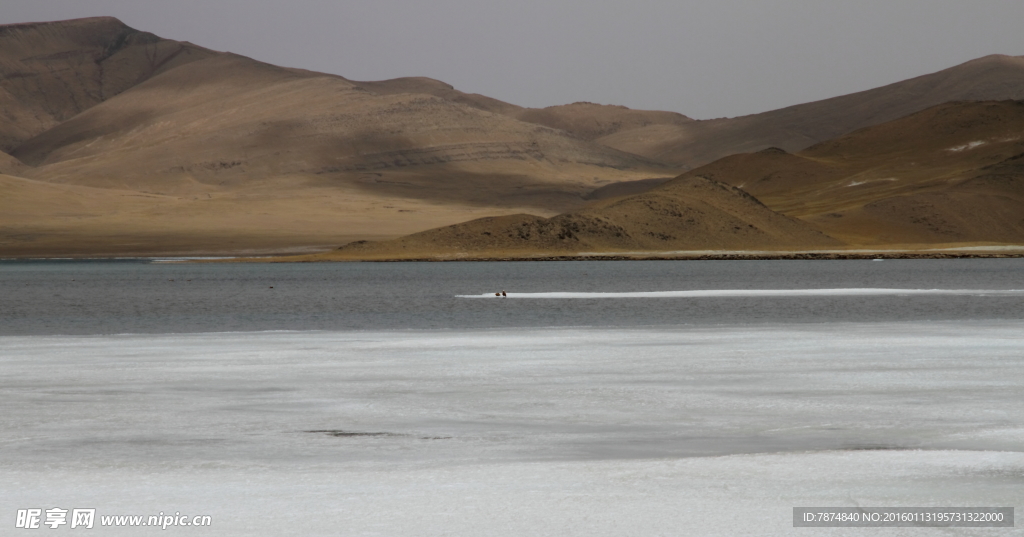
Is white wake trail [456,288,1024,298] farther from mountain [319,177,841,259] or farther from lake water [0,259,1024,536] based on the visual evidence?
mountain [319,177,841,259]

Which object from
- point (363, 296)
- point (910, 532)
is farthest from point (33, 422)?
point (363, 296)

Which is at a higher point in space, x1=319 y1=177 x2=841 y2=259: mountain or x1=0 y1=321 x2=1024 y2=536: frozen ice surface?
x1=319 y1=177 x2=841 y2=259: mountain

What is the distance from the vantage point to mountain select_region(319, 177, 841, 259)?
180625 millimetres

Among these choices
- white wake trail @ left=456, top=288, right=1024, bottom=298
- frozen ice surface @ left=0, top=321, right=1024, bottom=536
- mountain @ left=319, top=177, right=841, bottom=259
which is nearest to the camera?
frozen ice surface @ left=0, top=321, right=1024, bottom=536

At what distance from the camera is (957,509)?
12148 millimetres

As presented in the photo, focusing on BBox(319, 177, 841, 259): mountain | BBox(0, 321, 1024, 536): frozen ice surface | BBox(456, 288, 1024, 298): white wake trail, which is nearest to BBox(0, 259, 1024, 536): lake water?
BBox(0, 321, 1024, 536): frozen ice surface

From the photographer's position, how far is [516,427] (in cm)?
1730

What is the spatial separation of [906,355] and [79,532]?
20.0 m

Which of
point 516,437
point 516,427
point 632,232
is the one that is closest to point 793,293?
point 516,427

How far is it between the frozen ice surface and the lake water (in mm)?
49

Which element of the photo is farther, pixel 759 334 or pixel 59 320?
pixel 59 320

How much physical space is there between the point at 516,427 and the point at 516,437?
0.84 m

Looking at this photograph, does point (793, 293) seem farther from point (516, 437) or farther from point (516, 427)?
point (516, 437)

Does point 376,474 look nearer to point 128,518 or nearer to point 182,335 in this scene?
point 128,518
